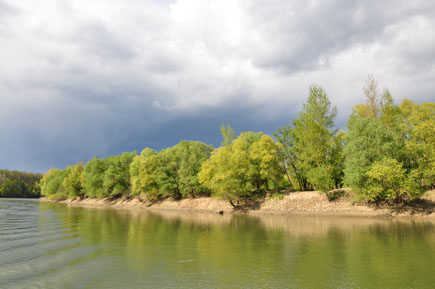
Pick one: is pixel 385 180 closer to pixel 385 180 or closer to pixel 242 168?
pixel 385 180

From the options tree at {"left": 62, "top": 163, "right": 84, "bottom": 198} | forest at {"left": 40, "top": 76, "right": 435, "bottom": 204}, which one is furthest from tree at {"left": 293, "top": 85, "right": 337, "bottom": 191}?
tree at {"left": 62, "top": 163, "right": 84, "bottom": 198}

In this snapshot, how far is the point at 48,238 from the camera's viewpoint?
28.5m

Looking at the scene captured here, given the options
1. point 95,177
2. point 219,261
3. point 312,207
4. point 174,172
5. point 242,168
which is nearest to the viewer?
point 219,261

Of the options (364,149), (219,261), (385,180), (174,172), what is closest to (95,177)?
(174,172)

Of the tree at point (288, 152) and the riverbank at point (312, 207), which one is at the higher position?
the tree at point (288, 152)

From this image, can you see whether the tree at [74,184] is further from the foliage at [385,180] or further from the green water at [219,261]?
the foliage at [385,180]

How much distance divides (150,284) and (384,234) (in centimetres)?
2846

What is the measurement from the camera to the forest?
48.7m

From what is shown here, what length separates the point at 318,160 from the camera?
199 feet

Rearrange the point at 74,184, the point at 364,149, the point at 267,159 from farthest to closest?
the point at 74,184, the point at 267,159, the point at 364,149

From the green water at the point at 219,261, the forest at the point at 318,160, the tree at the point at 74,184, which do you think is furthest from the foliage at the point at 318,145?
the tree at the point at 74,184

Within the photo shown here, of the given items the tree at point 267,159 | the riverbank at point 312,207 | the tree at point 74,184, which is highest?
the tree at point 267,159

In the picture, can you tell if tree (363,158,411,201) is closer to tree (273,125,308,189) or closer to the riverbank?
the riverbank

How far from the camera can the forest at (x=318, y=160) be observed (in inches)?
1918
